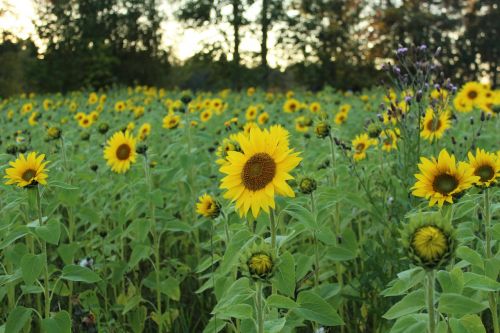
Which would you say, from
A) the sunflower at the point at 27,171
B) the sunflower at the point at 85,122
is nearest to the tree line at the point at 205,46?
the sunflower at the point at 85,122

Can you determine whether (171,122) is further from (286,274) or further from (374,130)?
(286,274)

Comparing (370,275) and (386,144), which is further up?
(386,144)

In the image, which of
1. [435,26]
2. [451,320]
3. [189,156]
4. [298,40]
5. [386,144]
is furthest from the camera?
[435,26]

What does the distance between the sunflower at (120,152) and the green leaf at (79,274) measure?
42.0 inches

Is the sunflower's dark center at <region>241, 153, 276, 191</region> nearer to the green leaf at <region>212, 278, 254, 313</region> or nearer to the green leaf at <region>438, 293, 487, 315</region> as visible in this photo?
the green leaf at <region>212, 278, 254, 313</region>

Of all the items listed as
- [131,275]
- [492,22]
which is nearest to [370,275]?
[131,275]

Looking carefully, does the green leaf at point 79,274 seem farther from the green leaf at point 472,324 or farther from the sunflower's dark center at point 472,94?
the sunflower's dark center at point 472,94

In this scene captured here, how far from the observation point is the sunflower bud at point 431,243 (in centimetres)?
117

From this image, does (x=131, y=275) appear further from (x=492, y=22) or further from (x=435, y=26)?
(x=492, y=22)

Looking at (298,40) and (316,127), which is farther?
(298,40)

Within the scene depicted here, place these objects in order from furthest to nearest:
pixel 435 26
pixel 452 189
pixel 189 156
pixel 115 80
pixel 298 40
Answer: pixel 435 26 → pixel 298 40 → pixel 115 80 → pixel 189 156 → pixel 452 189

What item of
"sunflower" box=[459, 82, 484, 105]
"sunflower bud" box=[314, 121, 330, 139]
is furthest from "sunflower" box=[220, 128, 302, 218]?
"sunflower" box=[459, 82, 484, 105]

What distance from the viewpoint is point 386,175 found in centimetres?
333

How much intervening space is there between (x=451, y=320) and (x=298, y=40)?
882 inches
